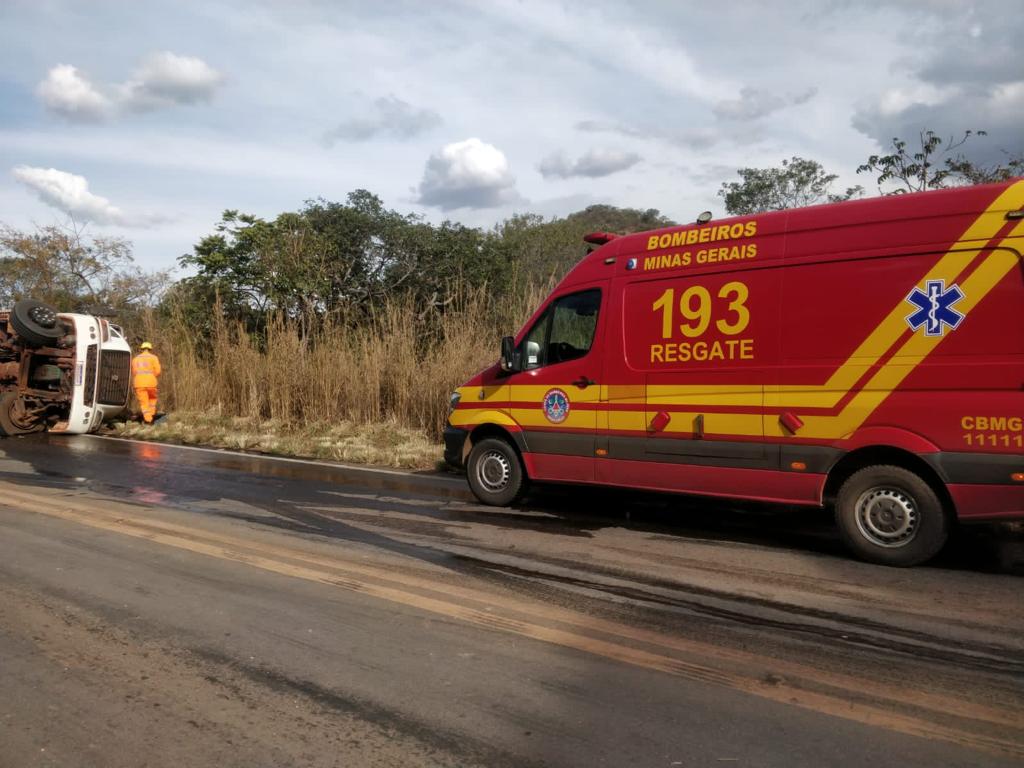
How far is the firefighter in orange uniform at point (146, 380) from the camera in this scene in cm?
1587

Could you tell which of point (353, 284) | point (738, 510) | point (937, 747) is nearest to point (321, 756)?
point (937, 747)

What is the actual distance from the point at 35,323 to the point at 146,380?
222 centimetres

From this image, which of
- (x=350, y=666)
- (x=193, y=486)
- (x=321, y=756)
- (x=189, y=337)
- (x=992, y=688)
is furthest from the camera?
(x=189, y=337)

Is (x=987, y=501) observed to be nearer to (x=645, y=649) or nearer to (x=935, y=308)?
(x=935, y=308)

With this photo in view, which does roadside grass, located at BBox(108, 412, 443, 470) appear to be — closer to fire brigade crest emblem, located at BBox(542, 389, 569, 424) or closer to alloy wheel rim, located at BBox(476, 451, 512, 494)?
alloy wheel rim, located at BBox(476, 451, 512, 494)

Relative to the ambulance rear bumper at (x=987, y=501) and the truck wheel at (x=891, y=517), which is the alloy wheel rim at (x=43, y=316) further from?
the ambulance rear bumper at (x=987, y=501)

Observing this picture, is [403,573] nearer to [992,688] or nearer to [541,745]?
[541,745]

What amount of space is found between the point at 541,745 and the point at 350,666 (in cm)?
120

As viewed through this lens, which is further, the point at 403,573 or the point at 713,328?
the point at 713,328

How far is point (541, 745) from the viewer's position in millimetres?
3176

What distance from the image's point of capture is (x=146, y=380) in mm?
15891

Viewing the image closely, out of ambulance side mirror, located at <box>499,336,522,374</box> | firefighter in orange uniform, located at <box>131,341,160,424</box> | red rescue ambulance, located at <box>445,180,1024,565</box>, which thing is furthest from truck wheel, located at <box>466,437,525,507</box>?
firefighter in orange uniform, located at <box>131,341,160,424</box>

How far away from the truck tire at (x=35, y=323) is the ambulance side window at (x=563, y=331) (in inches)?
441

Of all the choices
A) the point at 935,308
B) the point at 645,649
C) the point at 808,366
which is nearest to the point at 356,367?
the point at 808,366
